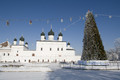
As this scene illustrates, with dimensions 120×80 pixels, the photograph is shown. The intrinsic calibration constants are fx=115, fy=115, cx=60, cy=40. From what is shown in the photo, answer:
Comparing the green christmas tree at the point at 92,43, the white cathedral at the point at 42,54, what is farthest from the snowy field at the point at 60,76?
the white cathedral at the point at 42,54

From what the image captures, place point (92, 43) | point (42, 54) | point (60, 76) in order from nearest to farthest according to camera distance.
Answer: point (60, 76), point (92, 43), point (42, 54)

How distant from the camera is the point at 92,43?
71.5 feet

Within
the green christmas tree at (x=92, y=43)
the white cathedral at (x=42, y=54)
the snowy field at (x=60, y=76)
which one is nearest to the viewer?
the snowy field at (x=60, y=76)

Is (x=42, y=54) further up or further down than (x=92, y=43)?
further down

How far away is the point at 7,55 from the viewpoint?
5322 cm

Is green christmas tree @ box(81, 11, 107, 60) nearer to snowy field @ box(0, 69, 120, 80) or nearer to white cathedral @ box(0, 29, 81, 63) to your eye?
snowy field @ box(0, 69, 120, 80)

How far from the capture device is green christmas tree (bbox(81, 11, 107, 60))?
70.0 ft

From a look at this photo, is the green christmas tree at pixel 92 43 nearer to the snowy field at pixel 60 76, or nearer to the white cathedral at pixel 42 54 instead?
the snowy field at pixel 60 76

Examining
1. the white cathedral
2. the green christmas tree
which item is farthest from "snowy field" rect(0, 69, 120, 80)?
the white cathedral

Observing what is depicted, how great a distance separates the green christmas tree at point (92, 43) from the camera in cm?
2133

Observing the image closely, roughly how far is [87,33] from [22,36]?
41388 mm

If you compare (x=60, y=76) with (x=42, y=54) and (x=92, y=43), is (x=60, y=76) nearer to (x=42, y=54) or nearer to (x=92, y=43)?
(x=92, y=43)

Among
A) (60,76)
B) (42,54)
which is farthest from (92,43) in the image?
(42,54)

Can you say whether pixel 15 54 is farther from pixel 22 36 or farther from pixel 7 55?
pixel 22 36
